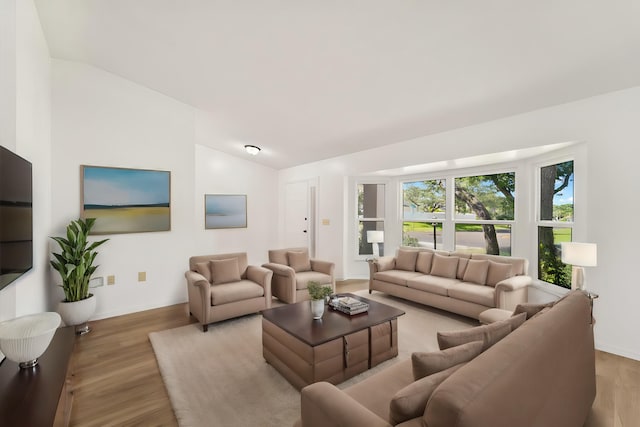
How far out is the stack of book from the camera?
2877 mm

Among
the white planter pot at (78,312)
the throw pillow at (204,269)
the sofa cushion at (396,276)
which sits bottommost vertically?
the white planter pot at (78,312)

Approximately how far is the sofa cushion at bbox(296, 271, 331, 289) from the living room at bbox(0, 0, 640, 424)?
1.49 meters

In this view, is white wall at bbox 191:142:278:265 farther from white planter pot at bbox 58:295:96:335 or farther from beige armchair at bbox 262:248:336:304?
white planter pot at bbox 58:295:96:335

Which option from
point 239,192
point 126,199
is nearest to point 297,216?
point 239,192

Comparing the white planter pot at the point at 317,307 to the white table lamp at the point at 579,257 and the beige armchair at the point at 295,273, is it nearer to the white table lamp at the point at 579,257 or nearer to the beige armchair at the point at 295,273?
the beige armchair at the point at 295,273

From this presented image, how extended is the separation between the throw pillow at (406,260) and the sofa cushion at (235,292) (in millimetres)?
2420

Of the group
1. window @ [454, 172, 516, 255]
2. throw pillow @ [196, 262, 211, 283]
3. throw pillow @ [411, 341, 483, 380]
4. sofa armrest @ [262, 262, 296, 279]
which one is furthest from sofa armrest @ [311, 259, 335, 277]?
throw pillow @ [411, 341, 483, 380]

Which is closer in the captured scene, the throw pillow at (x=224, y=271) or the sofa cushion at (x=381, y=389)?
the sofa cushion at (x=381, y=389)

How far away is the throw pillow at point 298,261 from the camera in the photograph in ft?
15.9

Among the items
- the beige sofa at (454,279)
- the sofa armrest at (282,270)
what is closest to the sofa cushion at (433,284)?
the beige sofa at (454,279)

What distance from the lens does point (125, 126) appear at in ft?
13.7

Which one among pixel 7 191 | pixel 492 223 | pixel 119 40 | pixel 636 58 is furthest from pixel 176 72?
pixel 492 223

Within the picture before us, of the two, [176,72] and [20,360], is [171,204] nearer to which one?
[176,72]

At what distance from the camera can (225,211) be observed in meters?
7.07
